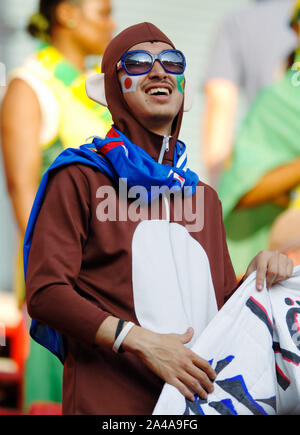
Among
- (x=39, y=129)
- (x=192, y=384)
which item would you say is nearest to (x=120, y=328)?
(x=192, y=384)

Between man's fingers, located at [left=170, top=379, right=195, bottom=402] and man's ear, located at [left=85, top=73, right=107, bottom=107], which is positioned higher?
man's ear, located at [left=85, top=73, right=107, bottom=107]

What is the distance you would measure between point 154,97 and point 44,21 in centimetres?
228

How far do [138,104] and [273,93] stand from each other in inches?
82.3

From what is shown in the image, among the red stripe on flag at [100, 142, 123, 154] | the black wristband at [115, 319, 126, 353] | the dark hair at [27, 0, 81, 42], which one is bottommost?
the black wristband at [115, 319, 126, 353]

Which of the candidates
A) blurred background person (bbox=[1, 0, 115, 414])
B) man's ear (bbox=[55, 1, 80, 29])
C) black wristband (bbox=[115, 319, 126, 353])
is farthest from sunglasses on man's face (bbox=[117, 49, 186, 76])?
man's ear (bbox=[55, 1, 80, 29])

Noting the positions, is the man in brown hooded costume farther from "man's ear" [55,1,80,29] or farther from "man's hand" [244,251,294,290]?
"man's ear" [55,1,80,29]

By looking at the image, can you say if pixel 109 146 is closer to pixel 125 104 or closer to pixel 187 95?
pixel 125 104

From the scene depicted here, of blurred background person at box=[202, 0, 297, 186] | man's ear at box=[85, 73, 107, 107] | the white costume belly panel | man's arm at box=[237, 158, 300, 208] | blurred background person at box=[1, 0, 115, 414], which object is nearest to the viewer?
the white costume belly panel

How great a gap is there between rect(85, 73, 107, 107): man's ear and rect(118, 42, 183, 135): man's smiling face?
0.12 m

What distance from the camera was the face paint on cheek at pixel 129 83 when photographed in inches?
89.0

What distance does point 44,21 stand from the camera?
4.35 m

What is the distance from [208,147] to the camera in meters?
4.73

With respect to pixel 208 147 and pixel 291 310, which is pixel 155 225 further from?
pixel 208 147

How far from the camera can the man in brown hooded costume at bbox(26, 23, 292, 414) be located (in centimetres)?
198
